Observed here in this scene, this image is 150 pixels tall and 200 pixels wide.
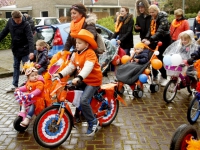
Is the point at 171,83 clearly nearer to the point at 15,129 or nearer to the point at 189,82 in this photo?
the point at 189,82

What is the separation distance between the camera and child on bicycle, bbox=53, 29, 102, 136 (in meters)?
4.14

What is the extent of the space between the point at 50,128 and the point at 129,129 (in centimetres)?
147

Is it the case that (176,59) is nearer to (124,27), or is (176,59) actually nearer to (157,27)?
(157,27)

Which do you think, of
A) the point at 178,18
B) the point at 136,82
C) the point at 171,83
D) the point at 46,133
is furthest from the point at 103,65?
the point at 46,133

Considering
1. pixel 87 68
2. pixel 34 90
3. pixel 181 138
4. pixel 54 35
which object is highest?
pixel 54 35

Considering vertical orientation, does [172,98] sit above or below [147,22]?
below

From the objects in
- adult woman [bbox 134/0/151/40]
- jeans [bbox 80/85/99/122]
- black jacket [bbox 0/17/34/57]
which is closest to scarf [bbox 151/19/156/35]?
adult woman [bbox 134/0/151/40]

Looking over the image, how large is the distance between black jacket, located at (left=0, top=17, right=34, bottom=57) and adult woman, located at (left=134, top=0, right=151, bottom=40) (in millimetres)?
2904

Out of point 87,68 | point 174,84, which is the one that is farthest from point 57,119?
point 174,84

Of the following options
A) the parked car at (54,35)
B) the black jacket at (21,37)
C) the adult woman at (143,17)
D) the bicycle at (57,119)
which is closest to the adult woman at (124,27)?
the adult woman at (143,17)

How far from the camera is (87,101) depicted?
4.33 metres

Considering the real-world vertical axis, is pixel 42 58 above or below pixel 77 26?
below

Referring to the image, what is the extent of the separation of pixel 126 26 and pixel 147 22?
0.58 m

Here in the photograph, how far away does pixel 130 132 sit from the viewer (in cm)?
478
